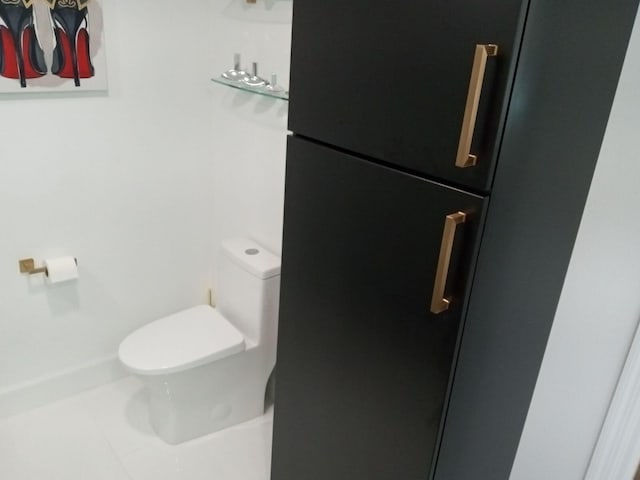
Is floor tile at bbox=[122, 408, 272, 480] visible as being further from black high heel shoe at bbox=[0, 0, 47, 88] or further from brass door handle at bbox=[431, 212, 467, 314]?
black high heel shoe at bbox=[0, 0, 47, 88]

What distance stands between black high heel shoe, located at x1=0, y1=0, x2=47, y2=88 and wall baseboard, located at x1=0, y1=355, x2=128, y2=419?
3.93 ft

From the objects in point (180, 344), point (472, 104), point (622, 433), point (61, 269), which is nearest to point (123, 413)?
point (180, 344)

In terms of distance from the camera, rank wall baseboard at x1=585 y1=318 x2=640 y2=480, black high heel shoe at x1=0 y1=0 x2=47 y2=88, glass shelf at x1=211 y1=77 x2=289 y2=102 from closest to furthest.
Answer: wall baseboard at x1=585 y1=318 x2=640 y2=480 → black high heel shoe at x1=0 y1=0 x2=47 y2=88 → glass shelf at x1=211 y1=77 x2=289 y2=102

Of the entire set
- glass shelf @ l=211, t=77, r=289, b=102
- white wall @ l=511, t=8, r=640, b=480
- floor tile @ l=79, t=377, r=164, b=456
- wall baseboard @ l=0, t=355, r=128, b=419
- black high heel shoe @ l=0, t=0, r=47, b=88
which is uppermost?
black high heel shoe @ l=0, t=0, r=47, b=88

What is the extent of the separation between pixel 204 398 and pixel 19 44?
1418 millimetres

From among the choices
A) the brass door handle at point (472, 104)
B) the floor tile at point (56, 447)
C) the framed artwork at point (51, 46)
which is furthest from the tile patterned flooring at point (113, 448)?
the brass door handle at point (472, 104)

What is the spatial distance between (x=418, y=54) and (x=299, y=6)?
0.36 meters

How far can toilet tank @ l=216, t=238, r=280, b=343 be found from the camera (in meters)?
1.99

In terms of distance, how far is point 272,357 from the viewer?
2168 mm

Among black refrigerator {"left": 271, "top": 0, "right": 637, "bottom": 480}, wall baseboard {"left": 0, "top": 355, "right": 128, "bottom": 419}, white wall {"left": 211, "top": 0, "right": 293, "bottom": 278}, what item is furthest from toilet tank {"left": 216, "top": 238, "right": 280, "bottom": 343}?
wall baseboard {"left": 0, "top": 355, "right": 128, "bottom": 419}

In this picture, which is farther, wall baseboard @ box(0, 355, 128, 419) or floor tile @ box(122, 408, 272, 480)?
wall baseboard @ box(0, 355, 128, 419)

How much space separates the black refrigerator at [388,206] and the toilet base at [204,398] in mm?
665

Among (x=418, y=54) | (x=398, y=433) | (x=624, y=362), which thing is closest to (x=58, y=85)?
(x=418, y=54)

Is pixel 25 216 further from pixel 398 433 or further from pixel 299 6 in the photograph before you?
pixel 398 433
